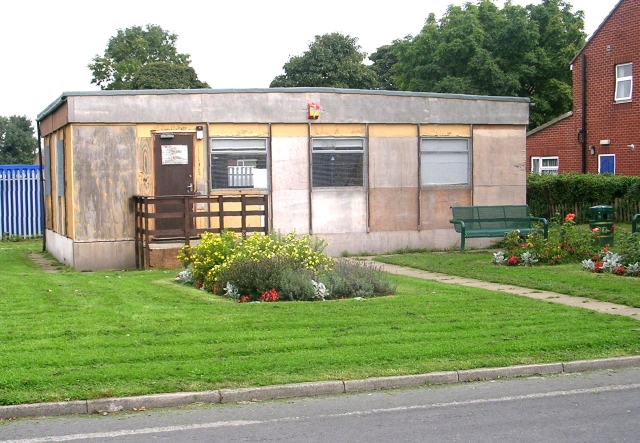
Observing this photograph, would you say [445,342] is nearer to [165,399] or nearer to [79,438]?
[165,399]

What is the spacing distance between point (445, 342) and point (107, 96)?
1114cm

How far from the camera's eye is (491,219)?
65.4 ft

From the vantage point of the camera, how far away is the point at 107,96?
59.4ft

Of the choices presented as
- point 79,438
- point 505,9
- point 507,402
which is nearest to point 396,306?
point 507,402

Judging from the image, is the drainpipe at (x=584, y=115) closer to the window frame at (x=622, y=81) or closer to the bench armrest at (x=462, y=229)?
the window frame at (x=622, y=81)

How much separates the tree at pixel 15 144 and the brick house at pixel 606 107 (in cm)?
3446

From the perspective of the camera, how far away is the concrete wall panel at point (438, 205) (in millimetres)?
21125

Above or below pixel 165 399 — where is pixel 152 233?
above

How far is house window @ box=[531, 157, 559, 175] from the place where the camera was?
115 ft

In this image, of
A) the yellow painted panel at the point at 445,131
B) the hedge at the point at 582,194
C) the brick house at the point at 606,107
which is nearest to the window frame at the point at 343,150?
the yellow painted panel at the point at 445,131

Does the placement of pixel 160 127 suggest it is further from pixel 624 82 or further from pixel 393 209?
pixel 624 82

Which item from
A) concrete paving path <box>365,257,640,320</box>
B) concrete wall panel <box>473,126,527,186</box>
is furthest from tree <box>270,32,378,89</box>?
concrete paving path <box>365,257,640,320</box>

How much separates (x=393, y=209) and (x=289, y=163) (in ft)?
9.53

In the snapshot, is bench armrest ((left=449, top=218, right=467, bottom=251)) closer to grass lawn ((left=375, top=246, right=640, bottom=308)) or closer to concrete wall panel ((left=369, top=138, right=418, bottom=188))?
grass lawn ((left=375, top=246, right=640, bottom=308))
